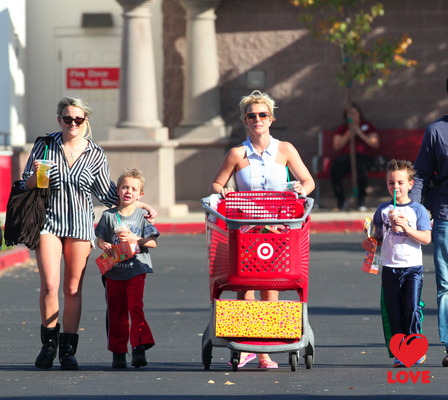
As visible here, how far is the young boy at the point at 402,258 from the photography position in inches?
358

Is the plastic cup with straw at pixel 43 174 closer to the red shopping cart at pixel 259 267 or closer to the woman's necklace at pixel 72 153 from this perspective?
the woman's necklace at pixel 72 153

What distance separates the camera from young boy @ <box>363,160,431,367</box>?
909 cm

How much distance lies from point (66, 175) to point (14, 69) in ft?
56.0

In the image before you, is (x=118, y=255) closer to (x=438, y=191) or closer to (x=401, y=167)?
(x=401, y=167)

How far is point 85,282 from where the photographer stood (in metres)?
15.2

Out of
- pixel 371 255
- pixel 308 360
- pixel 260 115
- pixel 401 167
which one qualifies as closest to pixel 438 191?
pixel 401 167

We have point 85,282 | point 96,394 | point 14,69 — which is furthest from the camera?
point 14,69

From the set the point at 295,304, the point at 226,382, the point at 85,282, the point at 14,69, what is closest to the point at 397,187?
the point at 295,304

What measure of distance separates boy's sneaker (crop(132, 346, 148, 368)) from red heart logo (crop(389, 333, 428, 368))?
1.62m

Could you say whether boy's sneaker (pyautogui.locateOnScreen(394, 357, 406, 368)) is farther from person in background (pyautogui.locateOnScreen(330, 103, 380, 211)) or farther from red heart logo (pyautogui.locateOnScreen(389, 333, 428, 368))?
person in background (pyautogui.locateOnScreen(330, 103, 380, 211))

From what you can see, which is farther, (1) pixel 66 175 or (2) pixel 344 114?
(2) pixel 344 114

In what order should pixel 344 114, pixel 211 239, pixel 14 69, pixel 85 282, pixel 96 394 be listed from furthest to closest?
pixel 14 69
pixel 344 114
pixel 85 282
pixel 211 239
pixel 96 394

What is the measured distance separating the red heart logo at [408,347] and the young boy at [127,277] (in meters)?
1.59

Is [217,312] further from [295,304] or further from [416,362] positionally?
[416,362]
